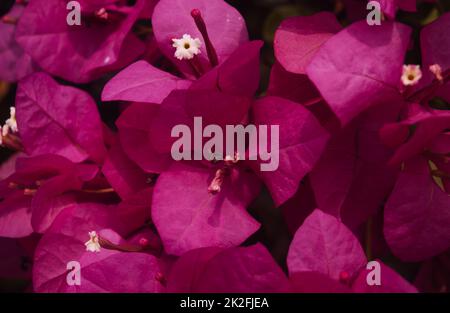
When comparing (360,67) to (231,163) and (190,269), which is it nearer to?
(231,163)

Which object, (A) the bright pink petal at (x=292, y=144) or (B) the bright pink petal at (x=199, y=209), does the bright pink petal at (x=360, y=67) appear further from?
(B) the bright pink petal at (x=199, y=209)

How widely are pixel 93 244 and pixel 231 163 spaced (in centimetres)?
19

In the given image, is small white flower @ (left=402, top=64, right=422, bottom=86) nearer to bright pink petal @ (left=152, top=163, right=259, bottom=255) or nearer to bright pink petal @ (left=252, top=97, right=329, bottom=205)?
bright pink petal @ (left=252, top=97, right=329, bottom=205)

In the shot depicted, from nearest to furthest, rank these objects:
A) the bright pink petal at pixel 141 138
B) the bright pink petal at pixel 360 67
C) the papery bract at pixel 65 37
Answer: the bright pink petal at pixel 360 67, the bright pink petal at pixel 141 138, the papery bract at pixel 65 37

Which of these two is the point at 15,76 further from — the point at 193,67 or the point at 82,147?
the point at 193,67

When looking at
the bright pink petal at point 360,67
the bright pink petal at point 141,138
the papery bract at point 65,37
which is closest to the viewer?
the bright pink petal at point 360,67

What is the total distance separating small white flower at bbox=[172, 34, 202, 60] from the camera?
74 cm

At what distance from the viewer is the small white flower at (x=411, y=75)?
0.69 metres

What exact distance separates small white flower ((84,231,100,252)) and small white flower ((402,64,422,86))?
1.34 feet

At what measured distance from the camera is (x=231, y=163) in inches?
29.2

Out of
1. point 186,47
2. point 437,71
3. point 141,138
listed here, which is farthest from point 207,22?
point 437,71

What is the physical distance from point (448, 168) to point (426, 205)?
0.21 feet

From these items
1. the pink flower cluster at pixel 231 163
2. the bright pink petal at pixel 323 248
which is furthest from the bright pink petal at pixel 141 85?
the bright pink petal at pixel 323 248

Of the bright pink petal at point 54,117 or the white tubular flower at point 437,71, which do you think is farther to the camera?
the bright pink petal at point 54,117
